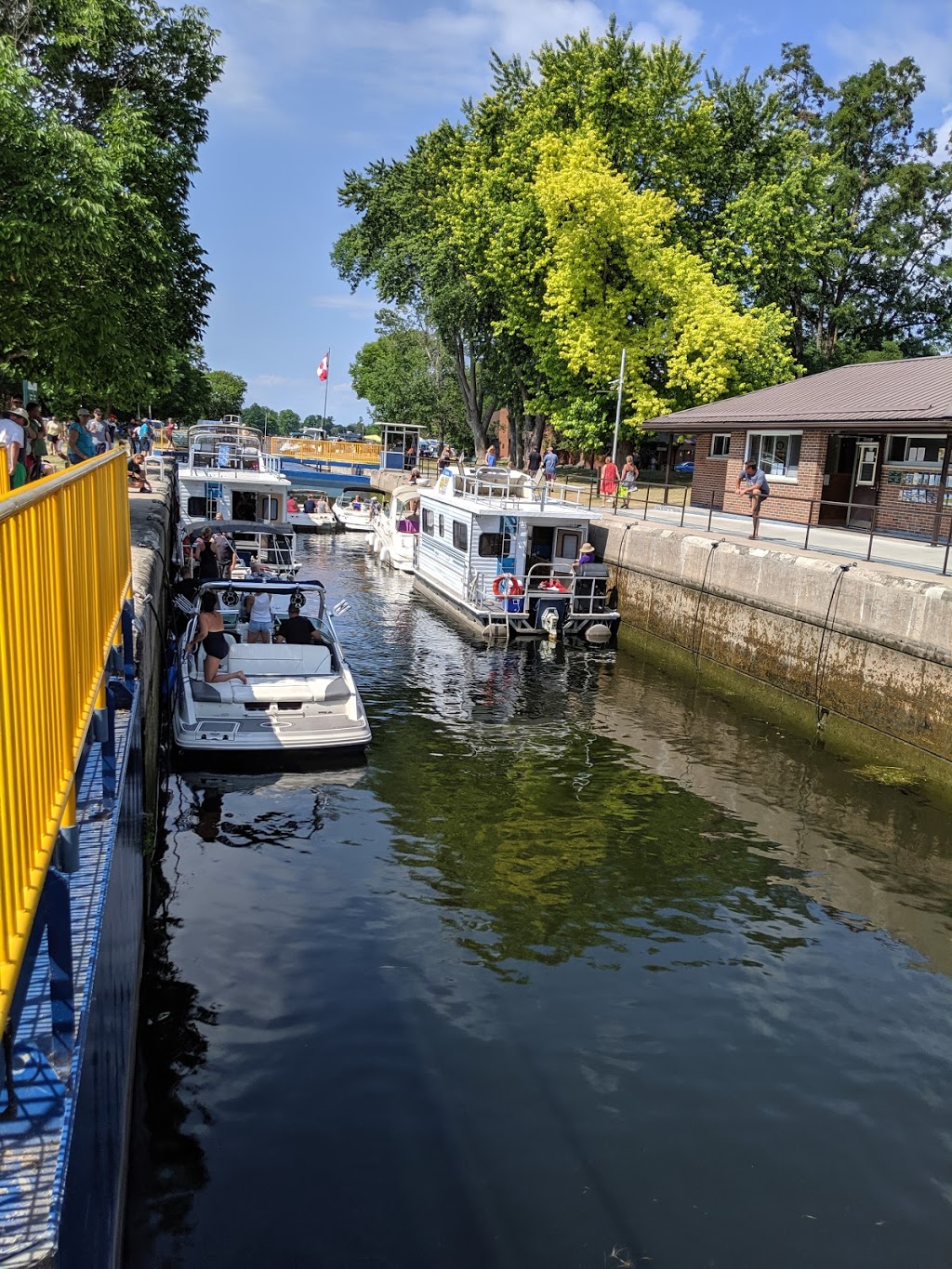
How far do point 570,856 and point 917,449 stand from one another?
18.4 m

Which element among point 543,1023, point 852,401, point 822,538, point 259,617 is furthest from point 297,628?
point 852,401

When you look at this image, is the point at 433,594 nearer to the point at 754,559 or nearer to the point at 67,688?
the point at 754,559

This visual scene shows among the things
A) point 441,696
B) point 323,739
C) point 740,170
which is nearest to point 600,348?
A: point 740,170

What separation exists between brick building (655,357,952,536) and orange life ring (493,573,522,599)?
20.9 feet

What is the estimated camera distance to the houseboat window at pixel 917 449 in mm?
24219

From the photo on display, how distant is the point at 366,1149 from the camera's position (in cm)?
649

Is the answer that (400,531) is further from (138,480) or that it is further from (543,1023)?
(543,1023)

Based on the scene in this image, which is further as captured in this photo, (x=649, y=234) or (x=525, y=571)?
(x=649, y=234)

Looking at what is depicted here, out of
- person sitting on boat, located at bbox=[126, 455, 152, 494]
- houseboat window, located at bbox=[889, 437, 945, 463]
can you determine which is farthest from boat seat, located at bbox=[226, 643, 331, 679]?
houseboat window, located at bbox=[889, 437, 945, 463]

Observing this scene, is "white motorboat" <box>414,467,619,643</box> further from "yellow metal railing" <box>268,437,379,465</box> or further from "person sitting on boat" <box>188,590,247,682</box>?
"yellow metal railing" <box>268,437,379,465</box>

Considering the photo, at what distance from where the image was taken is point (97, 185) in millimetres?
14281

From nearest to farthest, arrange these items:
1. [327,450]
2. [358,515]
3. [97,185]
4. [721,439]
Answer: [97,185], [721,439], [358,515], [327,450]

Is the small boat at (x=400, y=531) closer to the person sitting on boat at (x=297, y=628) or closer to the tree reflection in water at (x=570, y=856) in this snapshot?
the person sitting on boat at (x=297, y=628)

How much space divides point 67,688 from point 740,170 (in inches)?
1781
